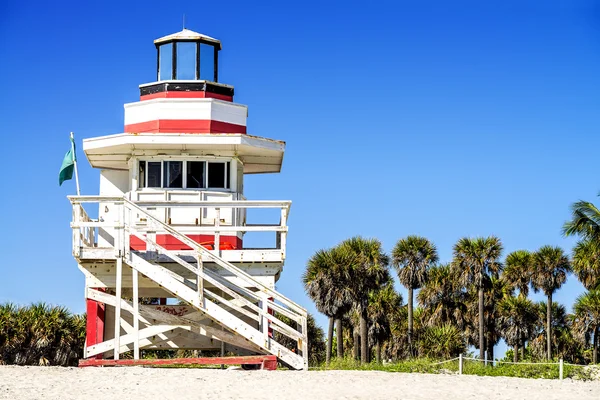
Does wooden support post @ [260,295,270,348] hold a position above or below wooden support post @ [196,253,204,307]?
below

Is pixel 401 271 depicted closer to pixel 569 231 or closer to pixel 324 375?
pixel 569 231

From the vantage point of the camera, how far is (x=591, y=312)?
2491 inches

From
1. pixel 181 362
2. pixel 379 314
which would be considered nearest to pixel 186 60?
pixel 181 362

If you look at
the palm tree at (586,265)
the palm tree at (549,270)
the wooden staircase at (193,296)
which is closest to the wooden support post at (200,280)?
the wooden staircase at (193,296)

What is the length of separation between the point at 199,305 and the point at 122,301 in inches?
89.1

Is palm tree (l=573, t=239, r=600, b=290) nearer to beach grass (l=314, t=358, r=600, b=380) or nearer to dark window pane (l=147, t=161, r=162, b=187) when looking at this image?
beach grass (l=314, t=358, r=600, b=380)

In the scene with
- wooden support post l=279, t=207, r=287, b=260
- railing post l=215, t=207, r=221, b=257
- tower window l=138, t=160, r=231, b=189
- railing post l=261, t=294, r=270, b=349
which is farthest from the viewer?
tower window l=138, t=160, r=231, b=189

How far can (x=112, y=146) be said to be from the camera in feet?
90.5

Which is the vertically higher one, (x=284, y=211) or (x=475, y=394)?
(x=284, y=211)

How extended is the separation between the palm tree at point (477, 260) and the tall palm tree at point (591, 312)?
6.54 m

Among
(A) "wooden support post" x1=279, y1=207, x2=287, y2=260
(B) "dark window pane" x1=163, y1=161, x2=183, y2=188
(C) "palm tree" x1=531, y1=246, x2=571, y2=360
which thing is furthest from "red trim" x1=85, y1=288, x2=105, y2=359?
(C) "palm tree" x1=531, y1=246, x2=571, y2=360

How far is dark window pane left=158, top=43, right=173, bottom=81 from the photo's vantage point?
29453mm

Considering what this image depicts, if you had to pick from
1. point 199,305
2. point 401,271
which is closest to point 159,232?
point 199,305

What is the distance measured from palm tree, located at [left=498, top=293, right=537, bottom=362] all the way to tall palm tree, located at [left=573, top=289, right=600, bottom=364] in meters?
4.64
